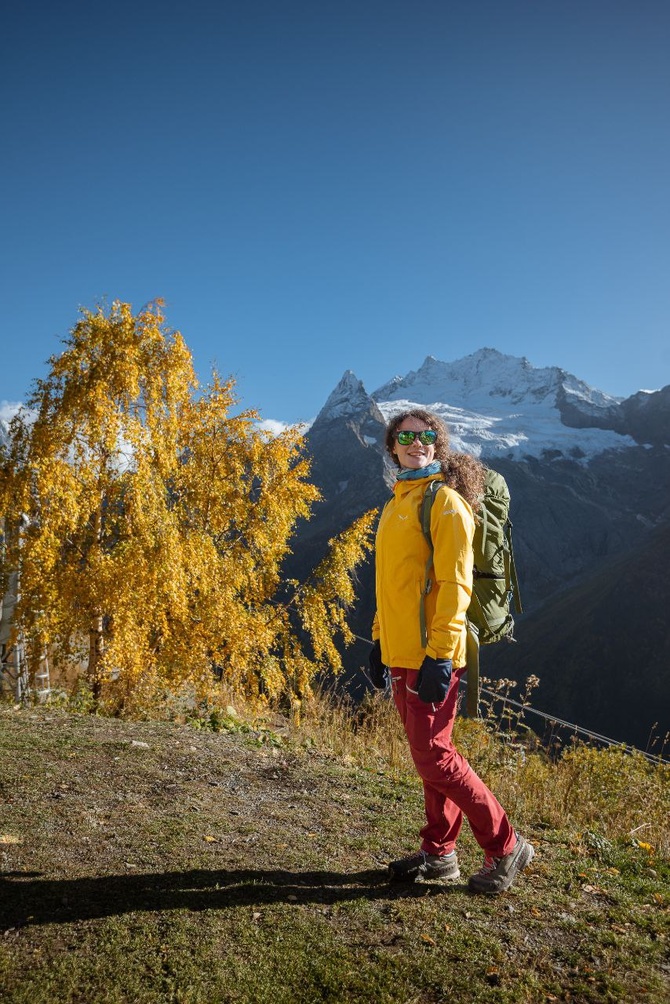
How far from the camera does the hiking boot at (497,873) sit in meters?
3.16

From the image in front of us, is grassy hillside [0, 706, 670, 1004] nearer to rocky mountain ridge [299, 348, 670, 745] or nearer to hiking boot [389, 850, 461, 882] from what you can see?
hiking boot [389, 850, 461, 882]

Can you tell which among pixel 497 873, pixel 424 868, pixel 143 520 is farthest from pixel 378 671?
pixel 143 520

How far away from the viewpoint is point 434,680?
9.37 ft

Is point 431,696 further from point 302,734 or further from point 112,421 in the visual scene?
Result: point 112,421

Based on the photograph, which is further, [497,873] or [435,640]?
[497,873]

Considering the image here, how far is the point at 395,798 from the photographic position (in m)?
4.68

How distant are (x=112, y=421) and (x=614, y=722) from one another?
8292 cm

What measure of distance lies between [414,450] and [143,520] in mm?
4841

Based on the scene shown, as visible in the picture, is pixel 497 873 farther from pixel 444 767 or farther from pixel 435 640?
pixel 435 640

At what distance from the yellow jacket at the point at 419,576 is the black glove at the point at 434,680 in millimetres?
37

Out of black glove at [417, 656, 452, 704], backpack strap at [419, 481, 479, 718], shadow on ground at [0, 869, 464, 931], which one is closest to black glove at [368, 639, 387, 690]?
backpack strap at [419, 481, 479, 718]

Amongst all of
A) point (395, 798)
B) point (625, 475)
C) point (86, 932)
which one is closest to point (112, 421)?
point (395, 798)

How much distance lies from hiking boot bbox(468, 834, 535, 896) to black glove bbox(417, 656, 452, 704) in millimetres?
993

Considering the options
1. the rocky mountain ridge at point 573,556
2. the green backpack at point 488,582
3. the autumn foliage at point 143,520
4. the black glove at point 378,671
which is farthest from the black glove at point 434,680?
the rocky mountain ridge at point 573,556
